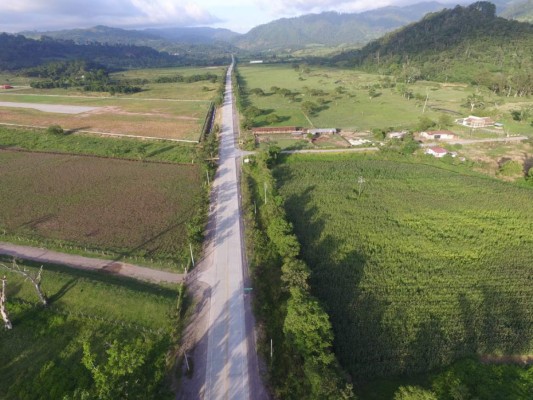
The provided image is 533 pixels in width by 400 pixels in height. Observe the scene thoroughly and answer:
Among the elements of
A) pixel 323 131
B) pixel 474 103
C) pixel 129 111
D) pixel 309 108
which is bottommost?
pixel 323 131

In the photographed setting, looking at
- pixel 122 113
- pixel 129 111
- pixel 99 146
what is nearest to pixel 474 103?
pixel 99 146

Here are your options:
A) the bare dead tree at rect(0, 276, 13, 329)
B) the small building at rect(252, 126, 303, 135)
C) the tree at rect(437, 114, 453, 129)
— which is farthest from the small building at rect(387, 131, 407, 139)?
the bare dead tree at rect(0, 276, 13, 329)

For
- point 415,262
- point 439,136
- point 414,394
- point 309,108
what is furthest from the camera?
point 309,108

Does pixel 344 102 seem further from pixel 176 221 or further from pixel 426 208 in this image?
pixel 176 221

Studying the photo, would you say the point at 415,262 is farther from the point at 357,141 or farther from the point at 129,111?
the point at 129,111

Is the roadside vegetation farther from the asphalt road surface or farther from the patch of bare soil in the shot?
the patch of bare soil
